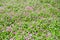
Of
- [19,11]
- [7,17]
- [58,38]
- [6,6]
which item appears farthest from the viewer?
[6,6]

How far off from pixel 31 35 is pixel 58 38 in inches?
49.0

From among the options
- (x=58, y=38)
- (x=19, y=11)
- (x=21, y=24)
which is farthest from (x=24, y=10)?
(x=58, y=38)

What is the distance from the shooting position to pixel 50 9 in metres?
9.25

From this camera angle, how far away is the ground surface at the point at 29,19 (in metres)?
6.98

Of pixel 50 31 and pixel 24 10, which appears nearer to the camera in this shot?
pixel 50 31

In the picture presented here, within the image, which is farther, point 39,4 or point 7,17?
point 39,4

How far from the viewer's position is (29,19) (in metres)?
8.27

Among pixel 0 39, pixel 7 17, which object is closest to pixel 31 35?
pixel 0 39

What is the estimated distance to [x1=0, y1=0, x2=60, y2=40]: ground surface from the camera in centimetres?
698

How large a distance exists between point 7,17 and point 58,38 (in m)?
3.21

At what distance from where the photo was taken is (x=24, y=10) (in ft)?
30.0

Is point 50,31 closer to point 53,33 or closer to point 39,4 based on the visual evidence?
point 53,33

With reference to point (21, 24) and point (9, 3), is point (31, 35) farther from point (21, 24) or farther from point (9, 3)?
point (9, 3)

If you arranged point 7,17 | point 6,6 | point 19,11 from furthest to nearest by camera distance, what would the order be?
1. point 6,6
2. point 19,11
3. point 7,17
